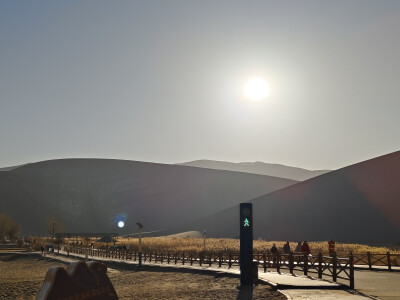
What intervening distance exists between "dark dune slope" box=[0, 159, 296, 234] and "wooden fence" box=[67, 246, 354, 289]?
97.5 meters

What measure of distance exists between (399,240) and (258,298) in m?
57.4

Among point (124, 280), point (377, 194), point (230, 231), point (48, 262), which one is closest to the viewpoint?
point (124, 280)

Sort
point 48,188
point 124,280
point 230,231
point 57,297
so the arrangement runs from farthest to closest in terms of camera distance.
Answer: point 48,188
point 230,231
point 124,280
point 57,297

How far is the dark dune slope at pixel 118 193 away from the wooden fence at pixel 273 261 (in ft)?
320

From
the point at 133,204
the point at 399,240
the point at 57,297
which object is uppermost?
the point at 133,204

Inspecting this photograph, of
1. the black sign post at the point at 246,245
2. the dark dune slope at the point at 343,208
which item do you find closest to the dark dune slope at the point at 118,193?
the dark dune slope at the point at 343,208

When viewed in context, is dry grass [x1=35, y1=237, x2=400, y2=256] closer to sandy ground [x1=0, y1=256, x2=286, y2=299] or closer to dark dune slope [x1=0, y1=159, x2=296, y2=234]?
sandy ground [x1=0, y1=256, x2=286, y2=299]

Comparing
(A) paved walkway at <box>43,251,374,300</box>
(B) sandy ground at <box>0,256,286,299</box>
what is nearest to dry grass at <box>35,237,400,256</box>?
(B) sandy ground at <box>0,256,286,299</box>

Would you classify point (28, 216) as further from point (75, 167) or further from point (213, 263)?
point (213, 263)

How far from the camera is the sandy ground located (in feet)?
59.9

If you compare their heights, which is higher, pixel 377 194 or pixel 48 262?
pixel 377 194

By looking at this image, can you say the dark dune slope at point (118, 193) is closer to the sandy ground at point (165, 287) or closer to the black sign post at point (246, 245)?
the sandy ground at point (165, 287)

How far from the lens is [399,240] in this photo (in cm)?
6831

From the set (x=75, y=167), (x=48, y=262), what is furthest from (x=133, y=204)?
(x=48, y=262)
